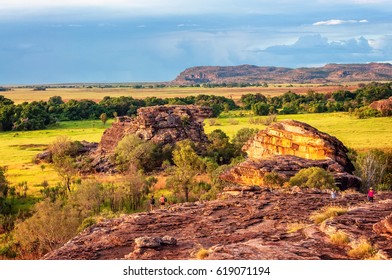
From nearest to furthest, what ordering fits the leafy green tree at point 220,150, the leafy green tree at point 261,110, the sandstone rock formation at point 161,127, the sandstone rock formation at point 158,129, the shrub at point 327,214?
the shrub at point 327,214, the leafy green tree at point 220,150, the sandstone rock formation at point 158,129, the sandstone rock formation at point 161,127, the leafy green tree at point 261,110

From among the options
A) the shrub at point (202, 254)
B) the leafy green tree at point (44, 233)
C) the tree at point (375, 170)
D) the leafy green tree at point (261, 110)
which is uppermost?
the leafy green tree at point (261, 110)

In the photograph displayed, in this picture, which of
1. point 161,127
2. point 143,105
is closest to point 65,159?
point 161,127

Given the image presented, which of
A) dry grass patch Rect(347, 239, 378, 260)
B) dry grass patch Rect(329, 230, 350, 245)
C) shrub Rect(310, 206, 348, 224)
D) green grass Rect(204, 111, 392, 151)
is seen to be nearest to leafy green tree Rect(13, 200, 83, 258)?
shrub Rect(310, 206, 348, 224)

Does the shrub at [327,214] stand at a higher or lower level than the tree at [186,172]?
higher

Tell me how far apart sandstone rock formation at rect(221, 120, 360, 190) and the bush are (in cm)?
124

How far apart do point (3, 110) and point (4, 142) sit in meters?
21.5

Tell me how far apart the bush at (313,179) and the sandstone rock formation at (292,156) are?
1238 mm

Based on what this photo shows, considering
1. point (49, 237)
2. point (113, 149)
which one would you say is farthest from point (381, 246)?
point (113, 149)

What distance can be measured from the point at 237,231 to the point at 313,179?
1377cm

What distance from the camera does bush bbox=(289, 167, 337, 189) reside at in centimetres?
3400

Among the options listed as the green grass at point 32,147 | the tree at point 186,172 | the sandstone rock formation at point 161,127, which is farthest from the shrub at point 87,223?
the sandstone rock formation at point 161,127

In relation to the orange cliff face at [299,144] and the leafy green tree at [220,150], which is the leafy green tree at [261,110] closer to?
the leafy green tree at [220,150]

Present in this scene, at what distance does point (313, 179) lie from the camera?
34.2 m

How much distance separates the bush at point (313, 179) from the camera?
3400 centimetres
